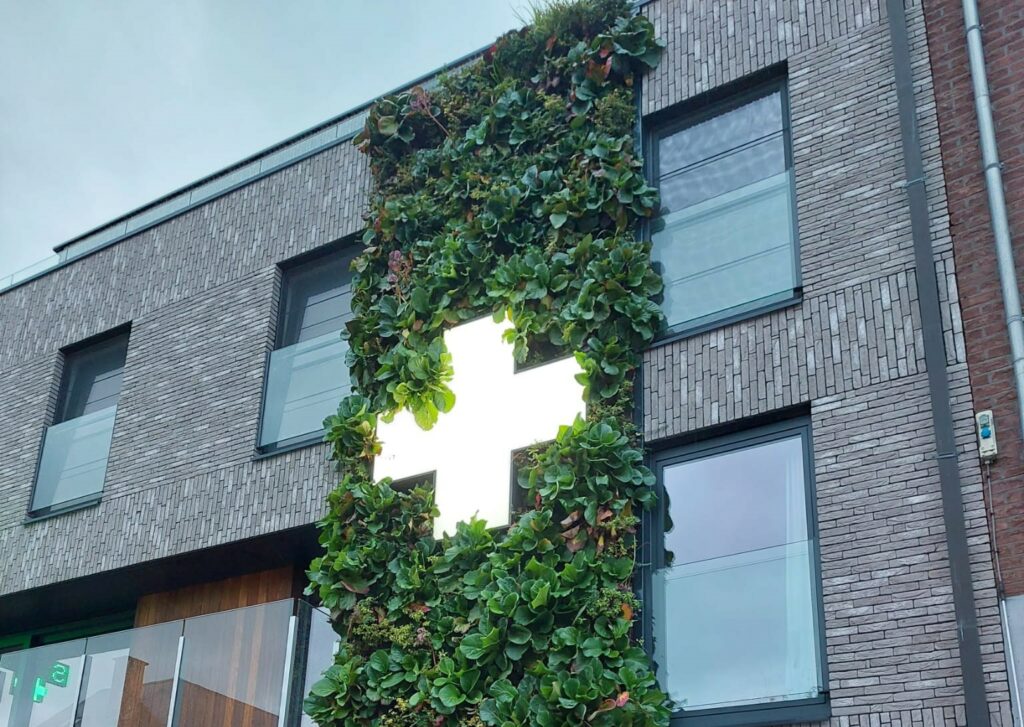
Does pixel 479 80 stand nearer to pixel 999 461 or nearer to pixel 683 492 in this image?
pixel 683 492

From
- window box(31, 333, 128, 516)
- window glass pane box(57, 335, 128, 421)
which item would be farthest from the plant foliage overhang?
window glass pane box(57, 335, 128, 421)

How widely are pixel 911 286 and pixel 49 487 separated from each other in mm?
9271

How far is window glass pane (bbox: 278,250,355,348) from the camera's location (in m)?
13.8

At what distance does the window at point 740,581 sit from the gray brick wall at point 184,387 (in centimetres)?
340

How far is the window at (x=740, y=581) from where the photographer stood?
949 cm

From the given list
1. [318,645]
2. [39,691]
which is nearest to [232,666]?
[318,645]

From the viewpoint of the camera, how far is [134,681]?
12.2 meters

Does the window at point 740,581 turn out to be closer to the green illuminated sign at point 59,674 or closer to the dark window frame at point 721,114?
the dark window frame at point 721,114

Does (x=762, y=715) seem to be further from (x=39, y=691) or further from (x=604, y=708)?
(x=39, y=691)

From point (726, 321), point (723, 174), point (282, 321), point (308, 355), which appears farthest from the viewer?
point (282, 321)

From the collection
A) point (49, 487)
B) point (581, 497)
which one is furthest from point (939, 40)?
point (49, 487)

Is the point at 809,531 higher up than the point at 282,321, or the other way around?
the point at 282,321

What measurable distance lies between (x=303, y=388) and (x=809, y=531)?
5.31m

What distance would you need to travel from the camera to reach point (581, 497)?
10.6 meters
